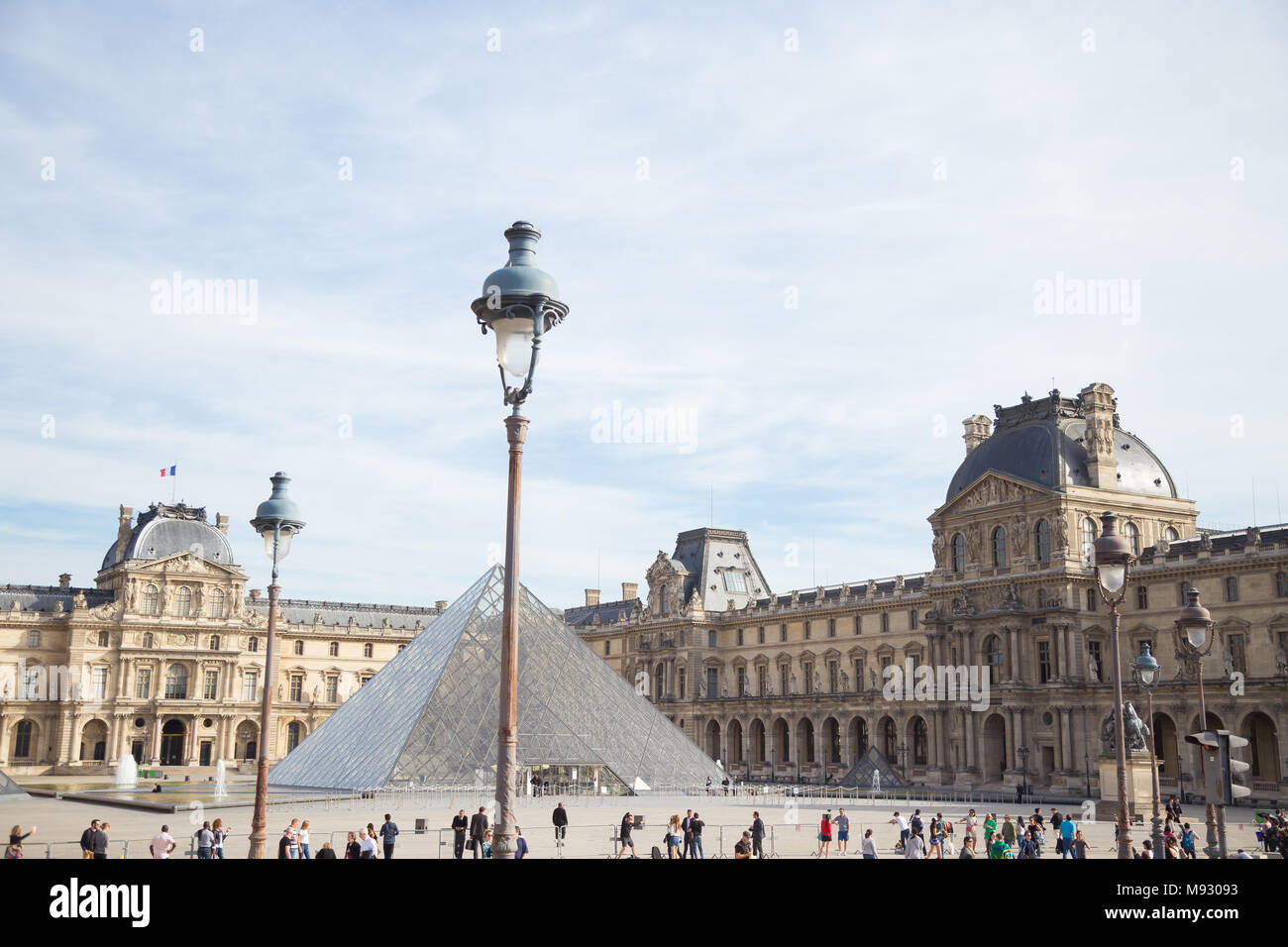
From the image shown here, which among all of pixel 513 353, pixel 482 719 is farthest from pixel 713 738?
pixel 513 353

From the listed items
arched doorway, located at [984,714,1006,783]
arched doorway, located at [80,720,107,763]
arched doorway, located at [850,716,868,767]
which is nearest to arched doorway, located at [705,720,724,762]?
arched doorway, located at [850,716,868,767]

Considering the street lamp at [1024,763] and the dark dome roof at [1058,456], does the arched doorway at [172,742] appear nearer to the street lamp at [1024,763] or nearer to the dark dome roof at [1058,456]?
the dark dome roof at [1058,456]

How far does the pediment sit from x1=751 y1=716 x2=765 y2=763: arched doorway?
22017mm

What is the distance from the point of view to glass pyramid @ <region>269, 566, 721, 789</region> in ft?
143

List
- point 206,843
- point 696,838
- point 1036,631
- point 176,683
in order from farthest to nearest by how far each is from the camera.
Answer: point 176,683
point 1036,631
point 696,838
point 206,843

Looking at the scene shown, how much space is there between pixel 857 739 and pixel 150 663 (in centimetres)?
4723

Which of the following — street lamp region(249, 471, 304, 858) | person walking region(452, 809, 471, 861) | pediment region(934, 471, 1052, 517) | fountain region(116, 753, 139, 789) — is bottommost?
person walking region(452, 809, 471, 861)

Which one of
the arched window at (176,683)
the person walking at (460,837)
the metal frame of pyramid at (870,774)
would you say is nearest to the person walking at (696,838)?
the person walking at (460,837)

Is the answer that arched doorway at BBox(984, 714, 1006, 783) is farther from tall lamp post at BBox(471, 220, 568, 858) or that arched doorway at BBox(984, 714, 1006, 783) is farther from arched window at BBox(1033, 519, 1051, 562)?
tall lamp post at BBox(471, 220, 568, 858)

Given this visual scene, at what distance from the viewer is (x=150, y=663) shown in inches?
3268

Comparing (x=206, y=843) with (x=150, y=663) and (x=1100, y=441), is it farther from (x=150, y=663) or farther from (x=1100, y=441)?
(x=150, y=663)
